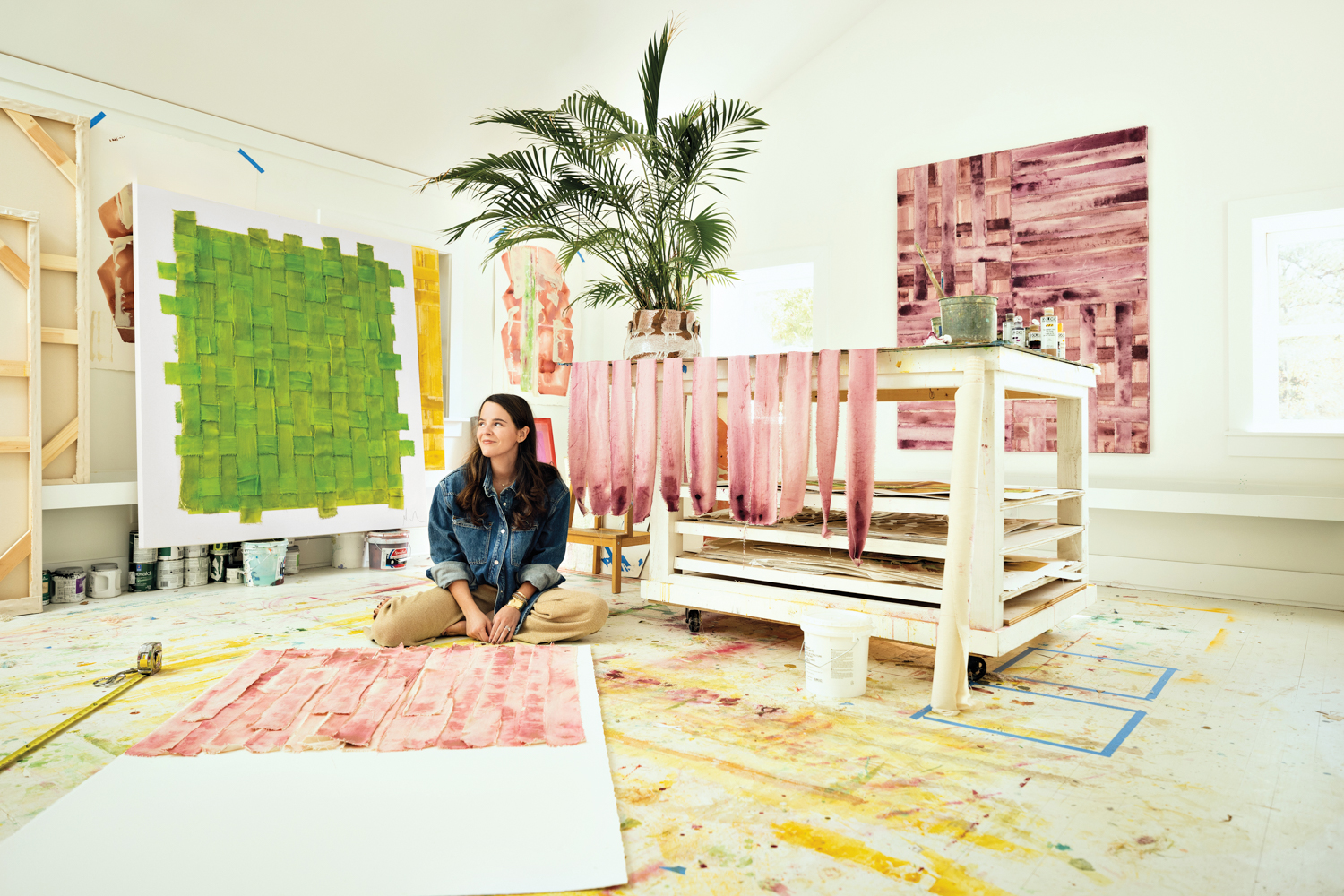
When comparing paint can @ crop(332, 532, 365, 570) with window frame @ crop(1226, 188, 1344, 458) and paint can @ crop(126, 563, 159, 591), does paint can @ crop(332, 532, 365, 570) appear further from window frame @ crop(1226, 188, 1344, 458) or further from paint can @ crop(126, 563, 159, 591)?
window frame @ crop(1226, 188, 1344, 458)

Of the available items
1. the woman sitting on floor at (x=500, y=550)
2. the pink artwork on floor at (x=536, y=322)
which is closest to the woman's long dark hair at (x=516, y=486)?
the woman sitting on floor at (x=500, y=550)

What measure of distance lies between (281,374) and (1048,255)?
3.91 meters

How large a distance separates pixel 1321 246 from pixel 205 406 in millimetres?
5123

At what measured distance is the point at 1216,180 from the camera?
3842 mm

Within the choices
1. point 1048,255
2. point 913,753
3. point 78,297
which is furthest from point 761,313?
point 913,753

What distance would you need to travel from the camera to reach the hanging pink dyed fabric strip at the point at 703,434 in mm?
2607

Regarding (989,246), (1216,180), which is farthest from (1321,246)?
(989,246)

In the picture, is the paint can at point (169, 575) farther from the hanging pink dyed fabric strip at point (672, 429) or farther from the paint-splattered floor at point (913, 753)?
the hanging pink dyed fabric strip at point (672, 429)

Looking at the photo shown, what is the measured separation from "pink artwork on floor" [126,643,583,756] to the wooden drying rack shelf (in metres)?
0.56

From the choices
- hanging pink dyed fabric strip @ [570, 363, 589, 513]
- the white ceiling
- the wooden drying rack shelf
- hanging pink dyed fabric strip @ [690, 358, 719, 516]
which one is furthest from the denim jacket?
the white ceiling

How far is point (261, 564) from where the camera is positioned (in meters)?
3.72

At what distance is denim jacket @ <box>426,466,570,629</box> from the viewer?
108 inches

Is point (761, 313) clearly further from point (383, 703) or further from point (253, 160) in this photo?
point (383, 703)

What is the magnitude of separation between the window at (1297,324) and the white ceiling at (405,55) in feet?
8.45
